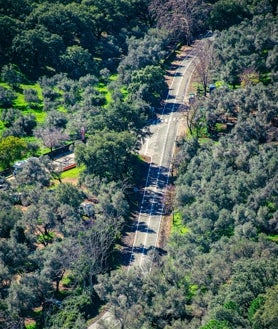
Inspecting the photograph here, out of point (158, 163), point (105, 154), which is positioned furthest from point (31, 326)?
point (158, 163)

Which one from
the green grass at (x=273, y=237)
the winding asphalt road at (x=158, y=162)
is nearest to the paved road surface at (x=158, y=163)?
the winding asphalt road at (x=158, y=162)

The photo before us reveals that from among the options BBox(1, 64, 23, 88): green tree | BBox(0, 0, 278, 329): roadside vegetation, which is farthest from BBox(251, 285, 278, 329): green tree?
BBox(1, 64, 23, 88): green tree

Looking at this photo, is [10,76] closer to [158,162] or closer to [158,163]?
[158,162]

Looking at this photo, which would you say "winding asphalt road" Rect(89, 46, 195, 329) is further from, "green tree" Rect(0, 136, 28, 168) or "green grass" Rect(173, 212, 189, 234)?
"green tree" Rect(0, 136, 28, 168)

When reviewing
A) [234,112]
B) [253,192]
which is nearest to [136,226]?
[253,192]

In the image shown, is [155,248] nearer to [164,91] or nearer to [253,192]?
Answer: [253,192]
